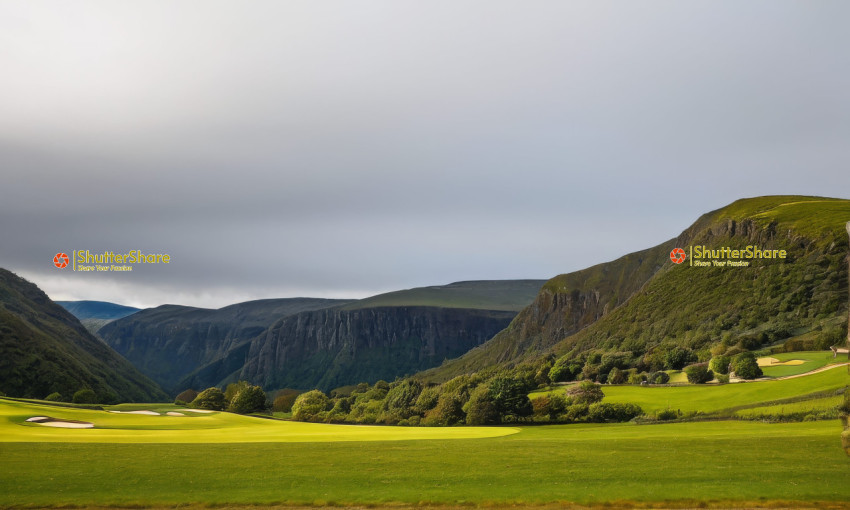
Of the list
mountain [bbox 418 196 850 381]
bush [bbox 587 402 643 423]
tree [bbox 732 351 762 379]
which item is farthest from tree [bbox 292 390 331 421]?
tree [bbox 732 351 762 379]

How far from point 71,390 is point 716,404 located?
13897 centimetres

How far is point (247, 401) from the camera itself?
103 meters

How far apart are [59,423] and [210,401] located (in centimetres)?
5413

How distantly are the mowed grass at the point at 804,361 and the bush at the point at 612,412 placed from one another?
20.0 meters

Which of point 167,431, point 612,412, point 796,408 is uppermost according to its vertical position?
point 796,408

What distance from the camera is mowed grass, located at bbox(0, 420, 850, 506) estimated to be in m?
26.6

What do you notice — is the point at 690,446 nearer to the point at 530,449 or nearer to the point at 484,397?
the point at 530,449

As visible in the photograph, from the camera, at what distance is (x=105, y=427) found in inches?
2026

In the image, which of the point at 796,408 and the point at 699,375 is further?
the point at 699,375

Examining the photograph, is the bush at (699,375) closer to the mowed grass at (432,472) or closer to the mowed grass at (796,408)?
the mowed grass at (796,408)

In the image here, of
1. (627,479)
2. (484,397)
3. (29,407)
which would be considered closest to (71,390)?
(29,407)

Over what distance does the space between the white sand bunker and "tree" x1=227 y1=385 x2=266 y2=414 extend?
162 feet

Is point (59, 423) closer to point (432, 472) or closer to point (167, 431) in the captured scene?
point (167, 431)

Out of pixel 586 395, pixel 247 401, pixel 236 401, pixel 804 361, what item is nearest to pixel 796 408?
pixel 804 361
